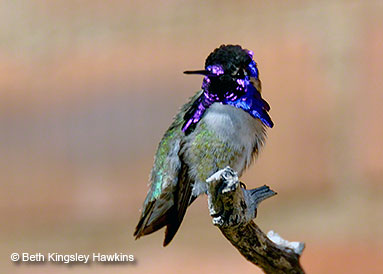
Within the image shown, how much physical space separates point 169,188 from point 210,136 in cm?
15

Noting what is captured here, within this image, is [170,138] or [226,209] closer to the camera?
[226,209]

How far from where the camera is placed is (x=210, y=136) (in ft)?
3.13

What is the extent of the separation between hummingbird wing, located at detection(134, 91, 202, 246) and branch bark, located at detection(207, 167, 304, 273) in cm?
13

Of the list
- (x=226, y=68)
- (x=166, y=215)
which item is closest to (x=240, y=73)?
(x=226, y=68)

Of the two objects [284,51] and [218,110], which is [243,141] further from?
[284,51]

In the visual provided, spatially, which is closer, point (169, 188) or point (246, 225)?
point (246, 225)

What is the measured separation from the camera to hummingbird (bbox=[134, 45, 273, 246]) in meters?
0.87

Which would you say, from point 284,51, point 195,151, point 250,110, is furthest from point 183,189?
point 284,51

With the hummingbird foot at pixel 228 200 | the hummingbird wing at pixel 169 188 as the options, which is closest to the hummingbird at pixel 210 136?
the hummingbird wing at pixel 169 188

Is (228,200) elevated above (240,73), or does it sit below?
below

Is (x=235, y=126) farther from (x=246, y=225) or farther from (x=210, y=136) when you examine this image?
(x=246, y=225)

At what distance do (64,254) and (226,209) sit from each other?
148cm

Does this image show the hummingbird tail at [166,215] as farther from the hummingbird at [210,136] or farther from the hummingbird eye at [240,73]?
the hummingbird eye at [240,73]

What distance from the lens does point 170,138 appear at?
1037 millimetres
